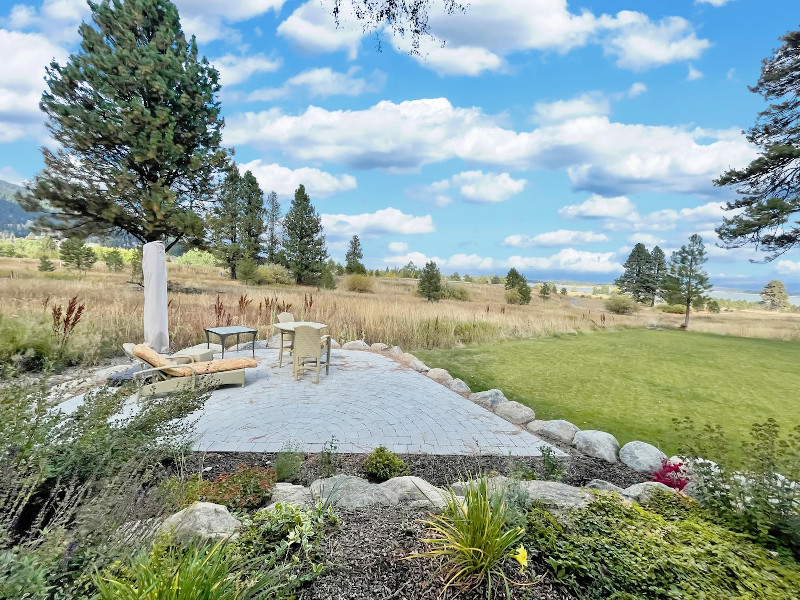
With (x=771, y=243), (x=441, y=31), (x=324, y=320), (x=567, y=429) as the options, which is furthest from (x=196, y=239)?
(x=771, y=243)

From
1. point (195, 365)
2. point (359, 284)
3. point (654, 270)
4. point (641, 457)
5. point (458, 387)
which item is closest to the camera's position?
point (641, 457)

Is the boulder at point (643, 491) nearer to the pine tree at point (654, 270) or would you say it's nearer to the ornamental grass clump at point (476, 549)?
the ornamental grass clump at point (476, 549)

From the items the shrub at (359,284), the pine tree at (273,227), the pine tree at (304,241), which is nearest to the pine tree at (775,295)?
the shrub at (359,284)

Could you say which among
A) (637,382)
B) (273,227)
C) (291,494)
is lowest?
(637,382)

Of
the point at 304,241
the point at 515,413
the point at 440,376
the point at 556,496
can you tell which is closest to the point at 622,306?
the point at 304,241

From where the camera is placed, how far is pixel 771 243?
1539 centimetres

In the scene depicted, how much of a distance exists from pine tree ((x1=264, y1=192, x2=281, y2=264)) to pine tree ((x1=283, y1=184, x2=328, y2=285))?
332cm

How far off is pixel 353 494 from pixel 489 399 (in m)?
3.49

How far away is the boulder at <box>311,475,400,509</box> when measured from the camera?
2.40 m

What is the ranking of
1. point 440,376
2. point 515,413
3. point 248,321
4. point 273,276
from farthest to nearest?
point 273,276, point 248,321, point 440,376, point 515,413

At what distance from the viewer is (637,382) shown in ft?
25.1

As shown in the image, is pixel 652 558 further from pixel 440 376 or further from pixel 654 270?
pixel 654 270

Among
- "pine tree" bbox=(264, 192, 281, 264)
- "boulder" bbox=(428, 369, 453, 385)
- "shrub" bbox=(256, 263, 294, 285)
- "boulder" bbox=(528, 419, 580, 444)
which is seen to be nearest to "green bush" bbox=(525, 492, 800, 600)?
"boulder" bbox=(528, 419, 580, 444)

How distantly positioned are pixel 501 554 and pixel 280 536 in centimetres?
102
